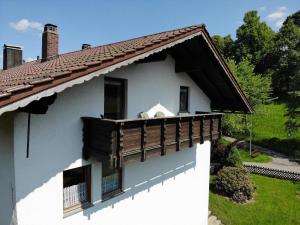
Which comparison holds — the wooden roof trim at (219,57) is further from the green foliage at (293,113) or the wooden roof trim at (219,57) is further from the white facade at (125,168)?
the green foliage at (293,113)

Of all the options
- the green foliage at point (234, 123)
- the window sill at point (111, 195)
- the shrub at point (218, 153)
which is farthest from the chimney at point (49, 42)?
the green foliage at point (234, 123)

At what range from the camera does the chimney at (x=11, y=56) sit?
18172 millimetres

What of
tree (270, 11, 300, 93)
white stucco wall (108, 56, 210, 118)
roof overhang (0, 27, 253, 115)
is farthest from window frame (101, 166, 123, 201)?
tree (270, 11, 300, 93)

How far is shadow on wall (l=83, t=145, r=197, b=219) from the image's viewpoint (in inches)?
333

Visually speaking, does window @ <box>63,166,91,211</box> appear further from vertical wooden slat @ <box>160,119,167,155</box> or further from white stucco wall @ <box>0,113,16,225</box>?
vertical wooden slat @ <box>160,119,167,155</box>

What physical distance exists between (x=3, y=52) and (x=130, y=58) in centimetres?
1537

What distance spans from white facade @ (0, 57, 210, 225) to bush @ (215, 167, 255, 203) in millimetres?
4875

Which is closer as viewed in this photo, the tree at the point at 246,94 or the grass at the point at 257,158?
the grass at the point at 257,158

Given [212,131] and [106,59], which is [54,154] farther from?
[212,131]

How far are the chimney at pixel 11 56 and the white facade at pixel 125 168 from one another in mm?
12667

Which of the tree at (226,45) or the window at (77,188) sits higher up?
the tree at (226,45)

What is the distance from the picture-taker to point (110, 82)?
826 centimetres

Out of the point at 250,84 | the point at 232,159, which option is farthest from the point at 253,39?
the point at 232,159

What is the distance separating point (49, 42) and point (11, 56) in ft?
17.9
